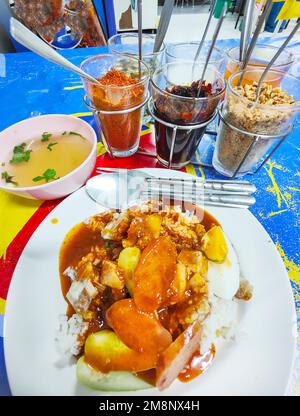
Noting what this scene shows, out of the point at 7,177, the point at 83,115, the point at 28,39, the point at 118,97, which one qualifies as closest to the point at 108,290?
the point at 7,177

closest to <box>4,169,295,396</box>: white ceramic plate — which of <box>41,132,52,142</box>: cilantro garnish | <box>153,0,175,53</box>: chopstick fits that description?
<box>41,132,52,142</box>: cilantro garnish

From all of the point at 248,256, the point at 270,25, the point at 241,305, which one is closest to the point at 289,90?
the point at 248,256

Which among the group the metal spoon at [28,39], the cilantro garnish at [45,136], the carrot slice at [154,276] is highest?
the metal spoon at [28,39]

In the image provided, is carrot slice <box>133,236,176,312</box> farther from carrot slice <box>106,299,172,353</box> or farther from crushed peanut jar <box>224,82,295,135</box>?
crushed peanut jar <box>224,82,295,135</box>

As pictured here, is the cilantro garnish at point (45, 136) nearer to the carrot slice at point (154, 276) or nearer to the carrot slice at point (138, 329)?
the carrot slice at point (154, 276)

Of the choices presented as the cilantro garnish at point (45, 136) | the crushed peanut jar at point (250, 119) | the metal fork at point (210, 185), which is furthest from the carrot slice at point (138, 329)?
the cilantro garnish at point (45, 136)
